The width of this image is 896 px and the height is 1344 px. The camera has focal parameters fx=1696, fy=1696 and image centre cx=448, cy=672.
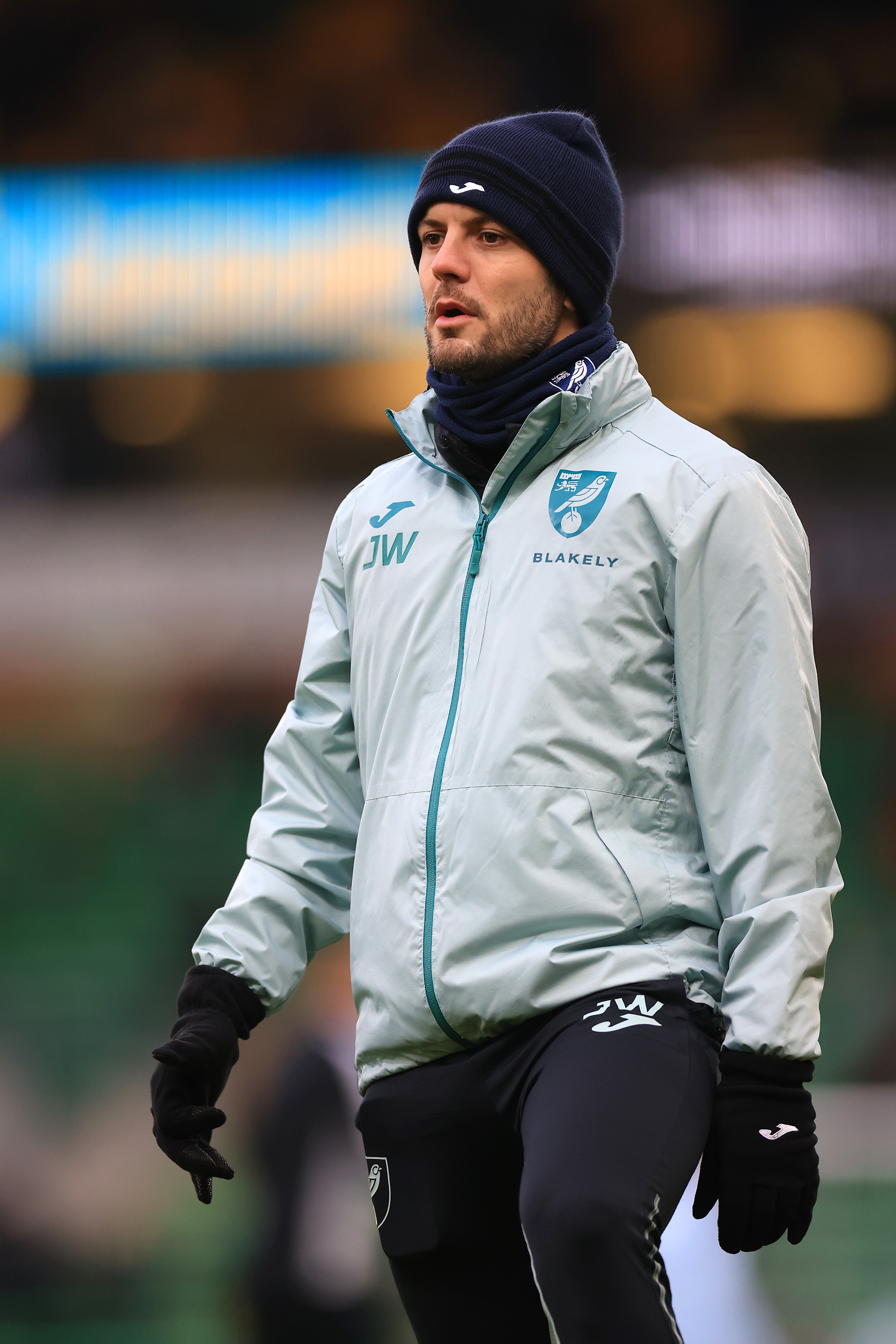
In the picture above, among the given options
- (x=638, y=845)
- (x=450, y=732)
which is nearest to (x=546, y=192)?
(x=450, y=732)

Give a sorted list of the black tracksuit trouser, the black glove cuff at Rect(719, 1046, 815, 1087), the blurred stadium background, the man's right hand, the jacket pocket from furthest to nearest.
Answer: the blurred stadium background
the man's right hand
the jacket pocket
the black glove cuff at Rect(719, 1046, 815, 1087)
the black tracksuit trouser

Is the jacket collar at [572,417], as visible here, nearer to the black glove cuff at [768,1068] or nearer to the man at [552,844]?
A: the man at [552,844]

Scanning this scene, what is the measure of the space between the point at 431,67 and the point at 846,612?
146cm

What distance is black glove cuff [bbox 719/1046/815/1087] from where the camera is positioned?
1.52m

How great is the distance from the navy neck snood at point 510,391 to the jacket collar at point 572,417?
0.02 m

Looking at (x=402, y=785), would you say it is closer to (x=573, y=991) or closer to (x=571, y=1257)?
(x=573, y=991)

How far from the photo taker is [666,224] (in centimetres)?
364

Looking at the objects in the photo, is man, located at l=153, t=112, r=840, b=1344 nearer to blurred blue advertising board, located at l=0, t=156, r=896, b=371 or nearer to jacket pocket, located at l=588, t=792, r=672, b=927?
jacket pocket, located at l=588, t=792, r=672, b=927

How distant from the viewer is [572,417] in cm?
180

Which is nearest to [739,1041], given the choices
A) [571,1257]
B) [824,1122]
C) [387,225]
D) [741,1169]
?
[741,1169]

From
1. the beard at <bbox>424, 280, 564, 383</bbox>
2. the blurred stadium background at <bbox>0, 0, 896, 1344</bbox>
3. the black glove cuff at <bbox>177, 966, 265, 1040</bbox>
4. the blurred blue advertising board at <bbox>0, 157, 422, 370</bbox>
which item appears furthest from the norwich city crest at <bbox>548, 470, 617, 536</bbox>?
the blurred blue advertising board at <bbox>0, 157, 422, 370</bbox>

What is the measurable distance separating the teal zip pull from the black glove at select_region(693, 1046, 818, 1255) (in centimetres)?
57

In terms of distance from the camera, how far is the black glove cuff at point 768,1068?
59.8 inches

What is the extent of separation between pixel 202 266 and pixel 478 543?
2138mm
